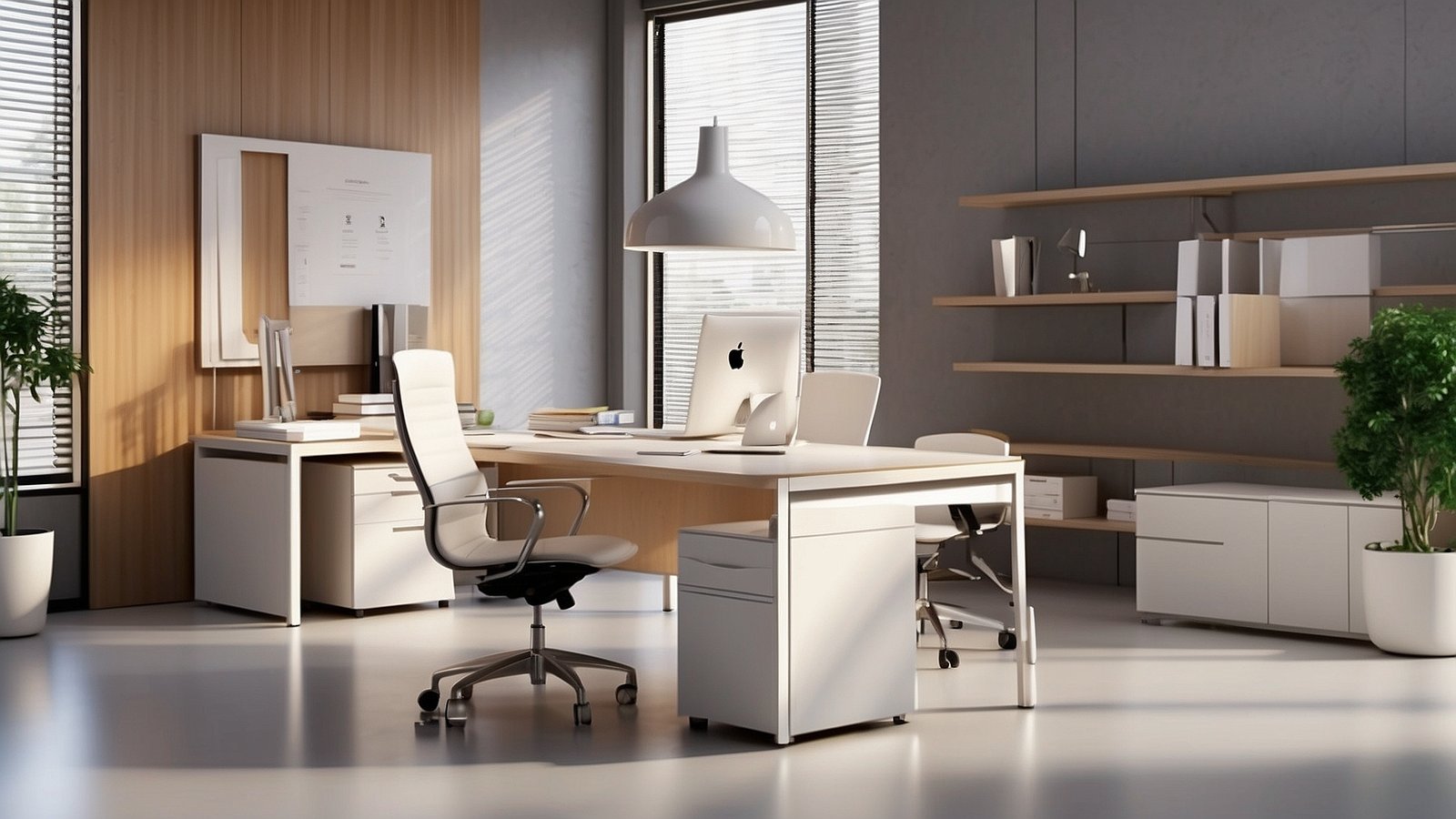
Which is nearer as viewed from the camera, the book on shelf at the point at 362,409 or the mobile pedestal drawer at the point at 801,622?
the mobile pedestal drawer at the point at 801,622

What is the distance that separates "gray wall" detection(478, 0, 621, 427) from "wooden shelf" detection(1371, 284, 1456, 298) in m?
4.44

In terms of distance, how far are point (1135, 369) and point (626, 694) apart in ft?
10.2

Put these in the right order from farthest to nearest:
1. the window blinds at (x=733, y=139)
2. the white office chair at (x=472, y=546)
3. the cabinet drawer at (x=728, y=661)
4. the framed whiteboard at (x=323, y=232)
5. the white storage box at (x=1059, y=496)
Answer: the window blinds at (x=733, y=139) → the white storage box at (x=1059, y=496) → the framed whiteboard at (x=323, y=232) → the white office chair at (x=472, y=546) → the cabinet drawer at (x=728, y=661)

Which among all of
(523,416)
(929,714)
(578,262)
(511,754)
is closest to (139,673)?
(511,754)

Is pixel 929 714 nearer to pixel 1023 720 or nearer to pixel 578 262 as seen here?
pixel 1023 720

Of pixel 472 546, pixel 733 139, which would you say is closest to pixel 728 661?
pixel 472 546

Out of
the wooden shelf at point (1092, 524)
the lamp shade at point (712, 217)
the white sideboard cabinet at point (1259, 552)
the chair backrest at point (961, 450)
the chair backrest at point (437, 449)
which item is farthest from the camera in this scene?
the wooden shelf at point (1092, 524)

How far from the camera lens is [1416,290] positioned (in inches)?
242

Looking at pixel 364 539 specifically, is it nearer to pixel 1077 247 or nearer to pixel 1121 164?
pixel 1077 247

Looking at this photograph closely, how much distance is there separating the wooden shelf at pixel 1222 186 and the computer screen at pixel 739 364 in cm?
213

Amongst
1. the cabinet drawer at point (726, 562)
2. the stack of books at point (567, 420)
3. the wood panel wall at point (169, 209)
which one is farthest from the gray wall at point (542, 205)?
the cabinet drawer at point (726, 562)

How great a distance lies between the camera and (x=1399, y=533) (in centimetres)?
593

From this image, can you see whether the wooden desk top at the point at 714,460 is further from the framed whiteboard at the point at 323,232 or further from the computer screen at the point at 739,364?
the framed whiteboard at the point at 323,232

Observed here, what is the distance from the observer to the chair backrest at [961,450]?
5840 millimetres
